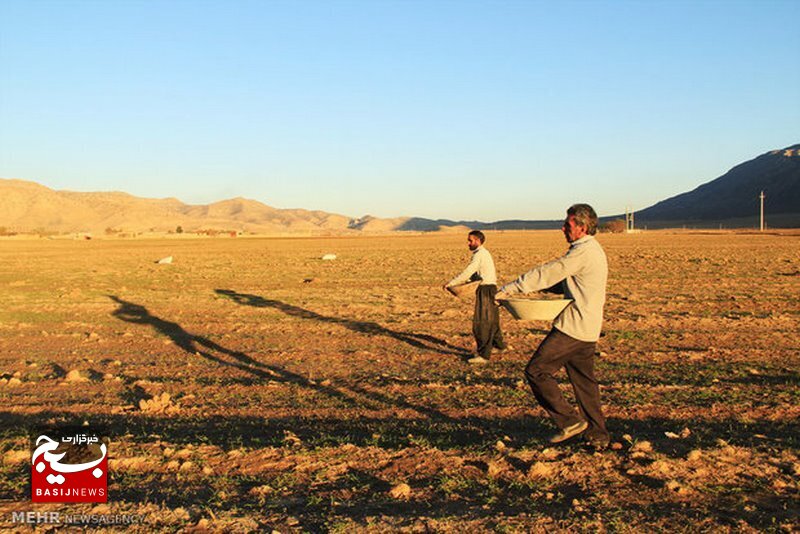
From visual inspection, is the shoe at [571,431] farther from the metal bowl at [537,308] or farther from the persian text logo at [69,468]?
the persian text logo at [69,468]

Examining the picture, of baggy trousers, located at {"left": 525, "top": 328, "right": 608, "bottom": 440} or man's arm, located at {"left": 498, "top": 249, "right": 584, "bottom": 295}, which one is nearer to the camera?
man's arm, located at {"left": 498, "top": 249, "right": 584, "bottom": 295}

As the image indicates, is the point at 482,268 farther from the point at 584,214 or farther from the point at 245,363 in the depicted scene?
the point at 584,214

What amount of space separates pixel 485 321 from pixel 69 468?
5802 millimetres

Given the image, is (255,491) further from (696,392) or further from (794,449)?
(696,392)

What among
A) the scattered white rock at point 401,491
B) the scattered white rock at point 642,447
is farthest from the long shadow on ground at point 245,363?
the scattered white rock at point 401,491

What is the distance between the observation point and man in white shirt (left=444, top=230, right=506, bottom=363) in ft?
31.6

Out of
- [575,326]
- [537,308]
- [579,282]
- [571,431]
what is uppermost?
[579,282]

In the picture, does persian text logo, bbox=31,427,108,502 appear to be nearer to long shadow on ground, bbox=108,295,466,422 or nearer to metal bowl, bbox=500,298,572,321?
long shadow on ground, bbox=108,295,466,422

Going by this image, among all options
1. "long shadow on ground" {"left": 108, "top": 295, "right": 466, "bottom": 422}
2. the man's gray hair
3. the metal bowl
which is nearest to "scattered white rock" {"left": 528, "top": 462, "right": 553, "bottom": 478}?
the metal bowl

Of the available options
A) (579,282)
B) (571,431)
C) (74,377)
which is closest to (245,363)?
(74,377)

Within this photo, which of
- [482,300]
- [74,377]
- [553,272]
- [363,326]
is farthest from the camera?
[363,326]

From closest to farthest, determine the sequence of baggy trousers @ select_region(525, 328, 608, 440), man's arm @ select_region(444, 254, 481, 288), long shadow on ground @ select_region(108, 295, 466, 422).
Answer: baggy trousers @ select_region(525, 328, 608, 440) → long shadow on ground @ select_region(108, 295, 466, 422) → man's arm @ select_region(444, 254, 481, 288)

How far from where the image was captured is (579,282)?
557 cm

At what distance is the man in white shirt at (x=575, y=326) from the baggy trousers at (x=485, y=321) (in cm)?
382
